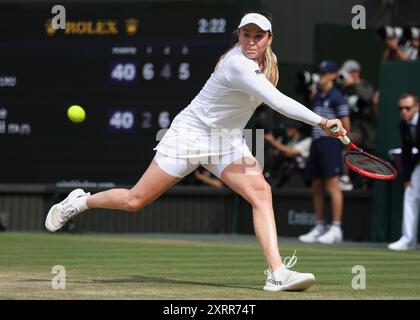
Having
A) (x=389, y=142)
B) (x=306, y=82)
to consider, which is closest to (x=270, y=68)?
(x=389, y=142)

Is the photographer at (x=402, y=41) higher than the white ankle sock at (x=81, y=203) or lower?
higher

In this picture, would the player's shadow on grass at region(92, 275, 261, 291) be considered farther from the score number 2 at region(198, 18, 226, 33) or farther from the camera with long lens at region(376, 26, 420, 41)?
the camera with long lens at region(376, 26, 420, 41)

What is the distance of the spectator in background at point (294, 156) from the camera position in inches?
700

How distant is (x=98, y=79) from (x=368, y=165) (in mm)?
9430

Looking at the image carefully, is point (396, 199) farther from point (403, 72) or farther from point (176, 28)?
point (176, 28)

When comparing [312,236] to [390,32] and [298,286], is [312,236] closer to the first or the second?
[390,32]

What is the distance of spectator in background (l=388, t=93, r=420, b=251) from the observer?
15258mm

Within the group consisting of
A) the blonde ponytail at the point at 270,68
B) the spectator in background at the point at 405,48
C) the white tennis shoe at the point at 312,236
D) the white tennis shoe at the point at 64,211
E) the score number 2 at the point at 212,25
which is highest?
the score number 2 at the point at 212,25

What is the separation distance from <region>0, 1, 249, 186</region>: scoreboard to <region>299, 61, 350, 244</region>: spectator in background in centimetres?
183

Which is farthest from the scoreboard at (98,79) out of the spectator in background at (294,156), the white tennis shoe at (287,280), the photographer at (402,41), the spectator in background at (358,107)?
the white tennis shoe at (287,280)

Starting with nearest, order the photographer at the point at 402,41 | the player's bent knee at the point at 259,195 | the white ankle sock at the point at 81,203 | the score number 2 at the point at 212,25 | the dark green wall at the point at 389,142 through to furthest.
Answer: the player's bent knee at the point at 259,195, the white ankle sock at the point at 81,203, the dark green wall at the point at 389,142, the photographer at the point at 402,41, the score number 2 at the point at 212,25

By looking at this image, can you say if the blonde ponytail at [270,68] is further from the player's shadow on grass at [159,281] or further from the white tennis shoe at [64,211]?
the white tennis shoe at [64,211]
